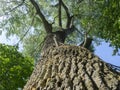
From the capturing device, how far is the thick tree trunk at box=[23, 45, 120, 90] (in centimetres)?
357

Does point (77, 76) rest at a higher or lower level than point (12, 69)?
higher

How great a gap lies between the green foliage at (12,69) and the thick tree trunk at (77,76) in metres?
7.18

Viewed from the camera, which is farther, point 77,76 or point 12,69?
point 12,69

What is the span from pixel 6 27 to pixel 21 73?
550 cm

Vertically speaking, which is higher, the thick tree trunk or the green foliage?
the thick tree trunk

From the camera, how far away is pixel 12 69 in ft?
41.8

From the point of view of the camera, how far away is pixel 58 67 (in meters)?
4.84

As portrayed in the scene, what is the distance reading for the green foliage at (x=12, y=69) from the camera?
1237 centimetres

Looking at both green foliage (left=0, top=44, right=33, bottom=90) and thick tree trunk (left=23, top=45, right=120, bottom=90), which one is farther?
green foliage (left=0, top=44, right=33, bottom=90)

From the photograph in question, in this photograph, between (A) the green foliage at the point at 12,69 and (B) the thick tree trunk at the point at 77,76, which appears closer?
(B) the thick tree trunk at the point at 77,76

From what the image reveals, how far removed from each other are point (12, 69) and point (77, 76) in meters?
9.05

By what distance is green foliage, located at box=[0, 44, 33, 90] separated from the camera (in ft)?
40.6

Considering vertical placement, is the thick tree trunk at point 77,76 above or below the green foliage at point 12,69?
above

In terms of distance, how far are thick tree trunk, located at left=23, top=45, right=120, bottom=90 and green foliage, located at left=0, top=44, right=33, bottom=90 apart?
718 centimetres
